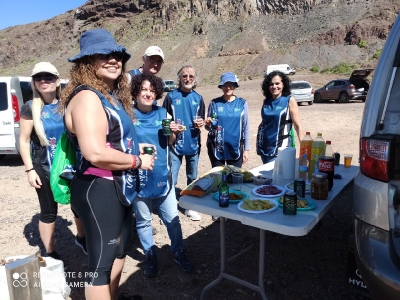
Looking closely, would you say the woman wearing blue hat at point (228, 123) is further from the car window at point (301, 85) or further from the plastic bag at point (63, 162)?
the car window at point (301, 85)

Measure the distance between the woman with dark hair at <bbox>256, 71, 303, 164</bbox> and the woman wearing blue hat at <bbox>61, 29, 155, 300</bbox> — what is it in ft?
7.60

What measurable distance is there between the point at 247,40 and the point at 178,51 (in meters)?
11.1

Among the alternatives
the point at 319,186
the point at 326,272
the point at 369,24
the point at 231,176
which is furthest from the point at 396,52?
the point at 369,24

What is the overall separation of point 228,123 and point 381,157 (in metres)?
2.31

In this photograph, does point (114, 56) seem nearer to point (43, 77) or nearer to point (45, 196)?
point (43, 77)

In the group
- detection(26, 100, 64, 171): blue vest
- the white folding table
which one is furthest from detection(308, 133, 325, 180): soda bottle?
detection(26, 100, 64, 171): blue vest

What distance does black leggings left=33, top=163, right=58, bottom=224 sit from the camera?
9.62 ft

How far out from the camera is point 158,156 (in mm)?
2957

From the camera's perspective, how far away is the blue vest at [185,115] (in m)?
4.04

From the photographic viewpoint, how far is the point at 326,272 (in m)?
3.09

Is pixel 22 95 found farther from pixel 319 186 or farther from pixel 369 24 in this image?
pixel 369 24

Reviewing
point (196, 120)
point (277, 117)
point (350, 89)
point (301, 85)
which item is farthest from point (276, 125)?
point (350, 89)

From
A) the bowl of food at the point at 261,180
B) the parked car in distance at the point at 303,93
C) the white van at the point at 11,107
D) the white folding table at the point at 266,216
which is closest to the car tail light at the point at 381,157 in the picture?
the white folding table at the point at 266,216

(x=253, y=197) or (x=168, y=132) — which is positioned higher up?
(x=168, y=132)
